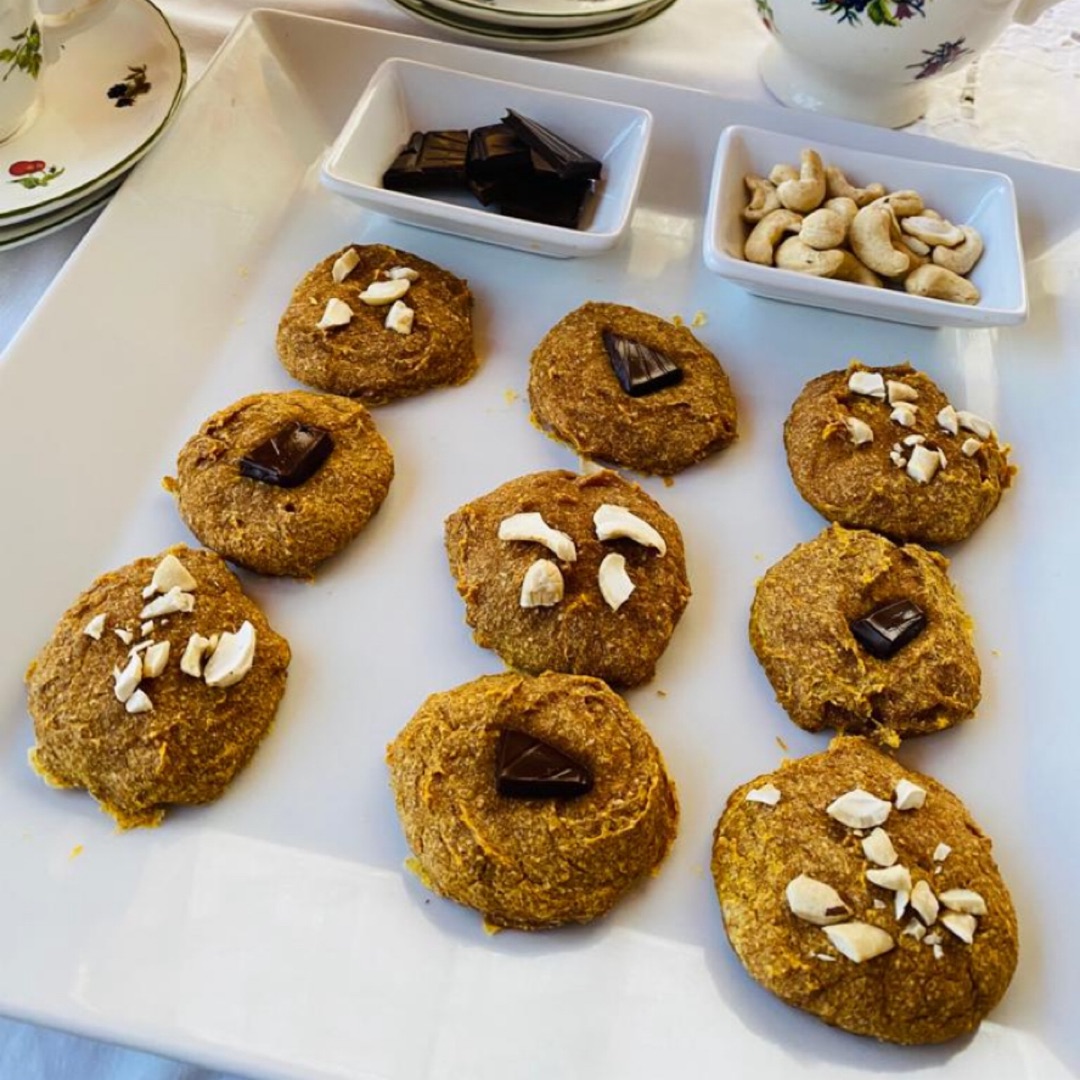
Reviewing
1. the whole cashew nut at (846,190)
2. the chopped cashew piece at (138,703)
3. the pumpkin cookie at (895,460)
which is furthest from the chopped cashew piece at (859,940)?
the whole cashew nut at (846,190)

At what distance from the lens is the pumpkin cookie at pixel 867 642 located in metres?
1.33

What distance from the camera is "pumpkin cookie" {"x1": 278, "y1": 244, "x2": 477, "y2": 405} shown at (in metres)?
1.62

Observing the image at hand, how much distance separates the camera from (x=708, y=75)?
2.03 m

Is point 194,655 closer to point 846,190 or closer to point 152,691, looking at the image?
point 152,691

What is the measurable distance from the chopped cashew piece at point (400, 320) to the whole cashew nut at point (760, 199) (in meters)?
0.60

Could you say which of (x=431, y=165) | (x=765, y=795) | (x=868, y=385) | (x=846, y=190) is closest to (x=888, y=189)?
(x=846, y=190)

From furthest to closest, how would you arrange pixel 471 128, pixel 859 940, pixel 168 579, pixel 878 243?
pixel 471 128, pixel 878 243, pixel 168 579, pixel 859 940

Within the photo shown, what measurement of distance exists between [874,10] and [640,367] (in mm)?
732

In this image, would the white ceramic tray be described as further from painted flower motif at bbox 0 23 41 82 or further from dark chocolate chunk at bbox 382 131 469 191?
painted flower motif at bbox 0 23 41 82

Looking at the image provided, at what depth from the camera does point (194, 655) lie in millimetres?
1281

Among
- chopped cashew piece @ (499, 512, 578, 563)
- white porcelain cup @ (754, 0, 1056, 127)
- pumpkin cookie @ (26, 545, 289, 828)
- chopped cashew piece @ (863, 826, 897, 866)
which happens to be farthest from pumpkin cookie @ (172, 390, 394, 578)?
white porcelain cup @ (754, 0, 1056, 127)

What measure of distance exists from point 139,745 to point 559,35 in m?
1.52

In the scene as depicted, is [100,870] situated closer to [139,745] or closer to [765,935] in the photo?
[139,745]

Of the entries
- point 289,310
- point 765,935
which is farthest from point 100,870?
point 289,310
